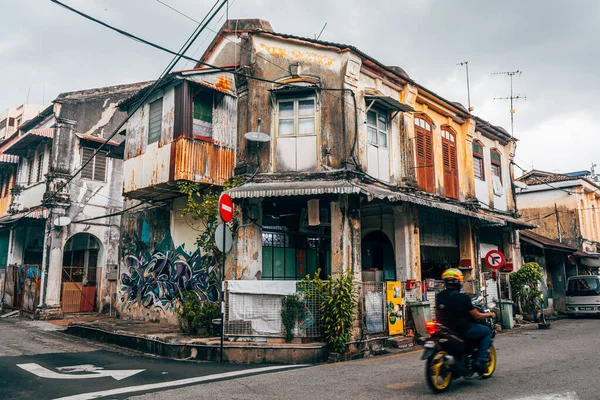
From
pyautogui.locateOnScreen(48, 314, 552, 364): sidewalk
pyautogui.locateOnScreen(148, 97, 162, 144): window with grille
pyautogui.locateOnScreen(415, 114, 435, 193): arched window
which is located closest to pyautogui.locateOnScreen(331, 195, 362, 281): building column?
pyautogui.locateOnScreen(48, 314, 552, 364): sidewalk

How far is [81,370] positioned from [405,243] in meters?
9.36

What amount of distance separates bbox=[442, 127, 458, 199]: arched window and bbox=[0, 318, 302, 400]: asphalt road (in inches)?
399

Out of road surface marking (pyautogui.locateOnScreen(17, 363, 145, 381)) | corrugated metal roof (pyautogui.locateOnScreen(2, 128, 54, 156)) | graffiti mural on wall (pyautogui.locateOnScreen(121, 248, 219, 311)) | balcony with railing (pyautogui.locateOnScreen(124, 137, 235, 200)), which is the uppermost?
→ corrugated metal roof (pyautogui.locateOnScreen(2, 128, 54, 156))

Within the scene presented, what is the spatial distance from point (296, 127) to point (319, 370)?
653 cm

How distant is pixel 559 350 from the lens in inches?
392

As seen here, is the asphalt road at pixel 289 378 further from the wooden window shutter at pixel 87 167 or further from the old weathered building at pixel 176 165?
the wooden window shutter at pixel 87 167

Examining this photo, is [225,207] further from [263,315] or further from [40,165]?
[40,165]

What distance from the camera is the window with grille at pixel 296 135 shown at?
12.4 metres

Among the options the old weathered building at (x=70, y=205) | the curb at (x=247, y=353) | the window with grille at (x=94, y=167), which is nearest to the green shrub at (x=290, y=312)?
the curb at (x=247, y=353)

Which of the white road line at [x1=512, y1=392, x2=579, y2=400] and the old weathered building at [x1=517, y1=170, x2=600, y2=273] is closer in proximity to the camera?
the white road line at [x1=512, y1=392, x2=579, y2=400]

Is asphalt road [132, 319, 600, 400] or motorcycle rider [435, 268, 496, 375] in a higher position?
motorcycle rider [435, 268, 496, 375]

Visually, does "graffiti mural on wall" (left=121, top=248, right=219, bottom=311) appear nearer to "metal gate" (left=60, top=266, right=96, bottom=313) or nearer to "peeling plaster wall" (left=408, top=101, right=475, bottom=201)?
"metal gate" (left=60, top=266, right=96, bottom=313)

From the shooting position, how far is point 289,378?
773 cm

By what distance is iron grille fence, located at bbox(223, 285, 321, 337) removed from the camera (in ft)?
34.2
